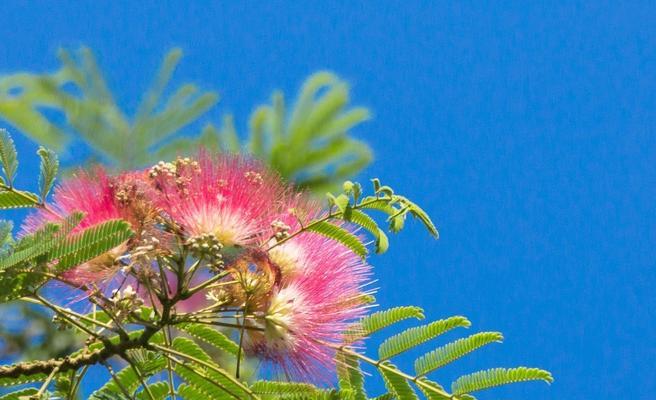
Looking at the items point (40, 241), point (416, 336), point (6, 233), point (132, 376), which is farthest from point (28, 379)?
point (416, 336)

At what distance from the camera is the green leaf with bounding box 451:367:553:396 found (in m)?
2.82

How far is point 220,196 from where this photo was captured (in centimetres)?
251

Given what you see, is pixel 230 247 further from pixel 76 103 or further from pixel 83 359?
pixel 76 103

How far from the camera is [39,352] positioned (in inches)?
186

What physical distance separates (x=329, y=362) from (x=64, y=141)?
2642 mm

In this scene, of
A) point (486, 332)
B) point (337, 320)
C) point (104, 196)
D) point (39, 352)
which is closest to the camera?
point (104, 196)

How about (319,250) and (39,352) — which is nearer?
(319,250)

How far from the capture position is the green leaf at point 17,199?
256 cm

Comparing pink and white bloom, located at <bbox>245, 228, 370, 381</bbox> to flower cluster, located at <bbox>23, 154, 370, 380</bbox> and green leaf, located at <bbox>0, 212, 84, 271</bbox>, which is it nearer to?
flower cluster, located at <bbox>23, 154, 370, 380</bbox>

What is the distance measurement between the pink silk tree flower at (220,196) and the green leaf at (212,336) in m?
0.51

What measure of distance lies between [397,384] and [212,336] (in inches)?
20.8

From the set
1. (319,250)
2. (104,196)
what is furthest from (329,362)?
(104,196)

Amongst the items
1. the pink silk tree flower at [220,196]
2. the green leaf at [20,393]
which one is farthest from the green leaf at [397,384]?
the green leaf at [20,393]

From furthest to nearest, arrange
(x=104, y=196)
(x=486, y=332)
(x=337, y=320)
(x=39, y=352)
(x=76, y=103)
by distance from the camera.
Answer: (x=76, y=103), (x=39, y=352), (x=486, y=332), (x=337, y=320), (x=104, y=196)
